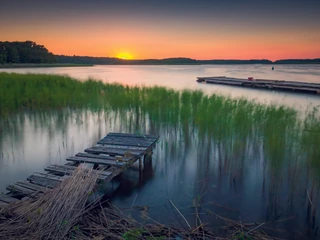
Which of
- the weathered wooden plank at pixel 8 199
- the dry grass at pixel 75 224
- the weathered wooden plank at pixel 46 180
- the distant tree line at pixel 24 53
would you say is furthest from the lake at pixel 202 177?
the distant tree line at pixel 24 53

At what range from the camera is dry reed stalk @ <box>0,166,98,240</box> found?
3213 mm

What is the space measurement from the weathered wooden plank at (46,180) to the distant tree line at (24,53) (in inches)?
2533

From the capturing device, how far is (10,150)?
23.7 ft

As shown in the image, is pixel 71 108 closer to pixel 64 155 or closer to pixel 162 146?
pixel 64 155

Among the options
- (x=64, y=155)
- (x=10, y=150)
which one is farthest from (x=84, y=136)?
(x=10, y=150)

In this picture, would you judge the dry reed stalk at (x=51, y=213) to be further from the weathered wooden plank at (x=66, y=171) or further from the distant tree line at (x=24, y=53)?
the distant tree line at (x=24, y=53)

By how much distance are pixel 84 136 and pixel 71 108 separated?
4123 mm

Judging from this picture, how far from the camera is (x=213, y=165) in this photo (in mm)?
6184

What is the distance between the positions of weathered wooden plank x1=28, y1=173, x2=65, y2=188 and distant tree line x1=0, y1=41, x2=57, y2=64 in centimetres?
6434

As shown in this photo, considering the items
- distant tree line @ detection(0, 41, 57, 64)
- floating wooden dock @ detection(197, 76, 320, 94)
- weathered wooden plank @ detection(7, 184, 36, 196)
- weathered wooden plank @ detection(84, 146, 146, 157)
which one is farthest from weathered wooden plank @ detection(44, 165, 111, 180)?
distant tree line @ detection(0, 41, 57, 64)

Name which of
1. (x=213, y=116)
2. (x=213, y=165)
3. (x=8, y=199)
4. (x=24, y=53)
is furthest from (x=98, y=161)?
(x=24, y=53)

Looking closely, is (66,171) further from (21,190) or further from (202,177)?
(202,177)

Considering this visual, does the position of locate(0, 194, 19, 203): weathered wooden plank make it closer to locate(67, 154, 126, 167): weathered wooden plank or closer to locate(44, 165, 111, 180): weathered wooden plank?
locate(44, 165, 111, 180): weathered wooden plank

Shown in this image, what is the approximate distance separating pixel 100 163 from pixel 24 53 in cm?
7693
